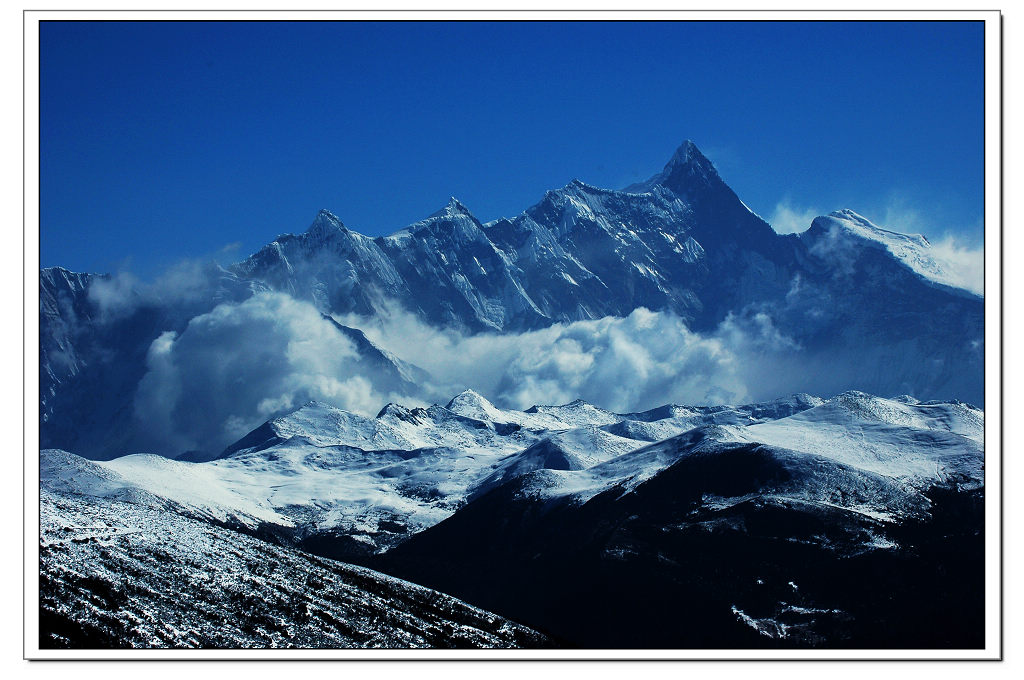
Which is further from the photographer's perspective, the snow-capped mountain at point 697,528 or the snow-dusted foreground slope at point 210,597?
the snow-capped mountain at point 697,528

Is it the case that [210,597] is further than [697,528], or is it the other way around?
[697,528]

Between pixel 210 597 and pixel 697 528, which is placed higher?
pixel 697 528

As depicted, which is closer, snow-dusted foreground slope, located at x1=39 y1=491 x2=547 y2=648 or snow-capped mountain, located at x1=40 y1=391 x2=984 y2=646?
snow-dusted foreground slope, located at x1=39 y1=491 x2=547 y2=648
